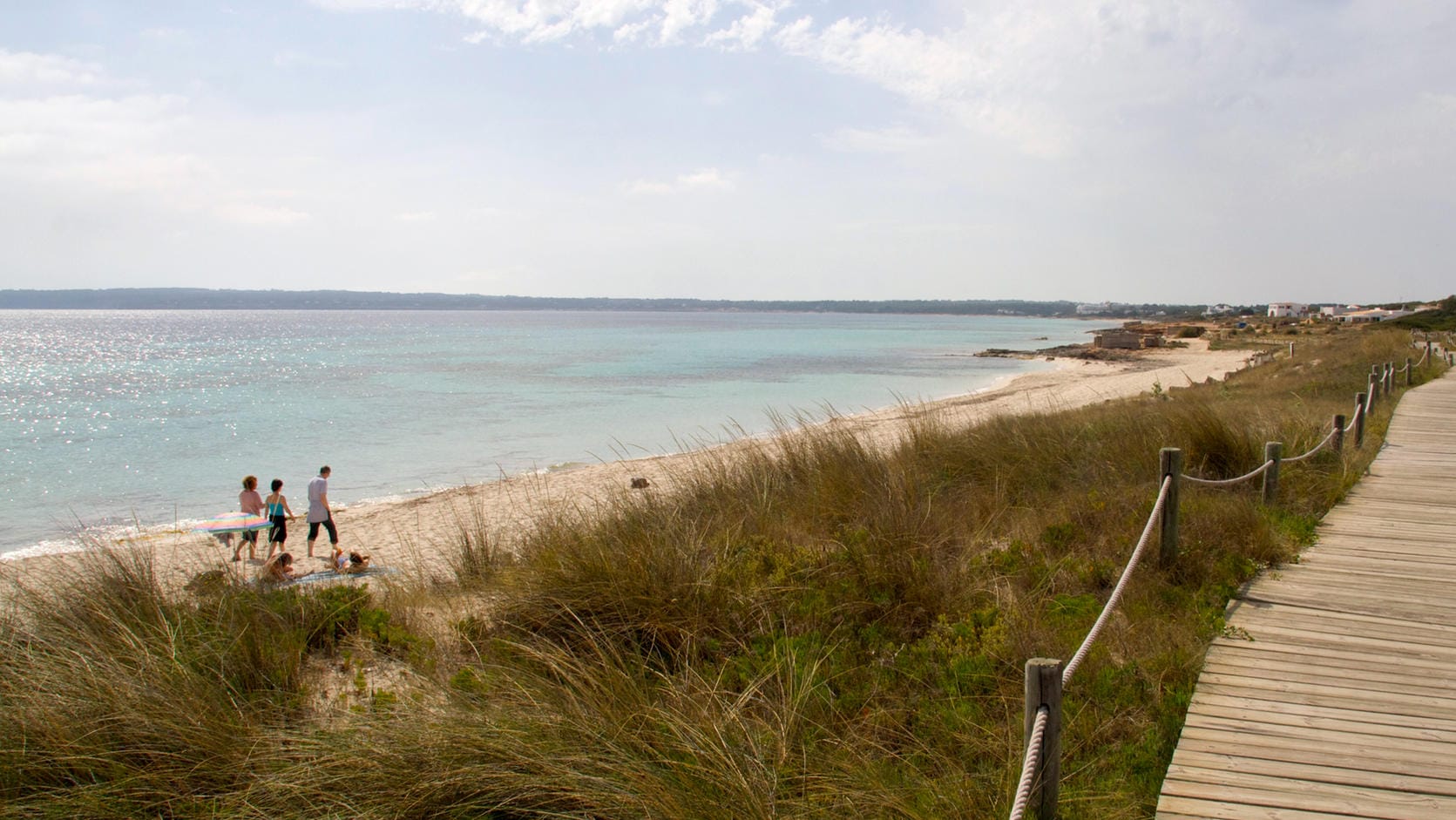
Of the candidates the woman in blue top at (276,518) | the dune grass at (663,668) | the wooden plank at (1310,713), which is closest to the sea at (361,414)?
the woman in blue top at (276,518)

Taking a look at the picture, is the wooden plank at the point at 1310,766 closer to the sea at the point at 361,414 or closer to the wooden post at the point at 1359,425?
the sea at the point at 361,414

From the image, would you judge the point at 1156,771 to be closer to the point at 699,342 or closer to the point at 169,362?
the point at 169,362

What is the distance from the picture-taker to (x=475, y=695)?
392 cm

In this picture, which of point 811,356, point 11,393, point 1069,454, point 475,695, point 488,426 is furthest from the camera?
point 811,356

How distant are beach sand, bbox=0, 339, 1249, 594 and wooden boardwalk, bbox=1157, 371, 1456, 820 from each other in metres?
4.59

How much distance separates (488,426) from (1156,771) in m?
27.5

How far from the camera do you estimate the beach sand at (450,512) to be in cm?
744

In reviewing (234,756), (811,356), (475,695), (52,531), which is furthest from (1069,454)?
(811,356)

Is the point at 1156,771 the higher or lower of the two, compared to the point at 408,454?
higher

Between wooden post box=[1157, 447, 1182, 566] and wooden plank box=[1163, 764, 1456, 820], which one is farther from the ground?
wooden post box=[1157, 447, 1182, 566]

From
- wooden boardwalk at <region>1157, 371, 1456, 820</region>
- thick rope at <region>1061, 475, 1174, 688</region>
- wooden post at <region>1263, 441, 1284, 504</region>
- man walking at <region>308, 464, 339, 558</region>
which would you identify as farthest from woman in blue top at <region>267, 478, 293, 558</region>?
wooden post at <region>1263, 441, 1284, 504</region>

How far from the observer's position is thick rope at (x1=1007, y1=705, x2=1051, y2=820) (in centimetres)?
236

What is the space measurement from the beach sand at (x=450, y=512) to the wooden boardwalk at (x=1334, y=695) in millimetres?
4585

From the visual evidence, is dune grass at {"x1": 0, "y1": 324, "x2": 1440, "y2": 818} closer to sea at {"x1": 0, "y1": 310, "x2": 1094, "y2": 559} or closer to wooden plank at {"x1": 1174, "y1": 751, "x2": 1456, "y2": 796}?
wooden plank at {"x1": 1174, "y1": 751, "x2": 1456, "y2": 796}
